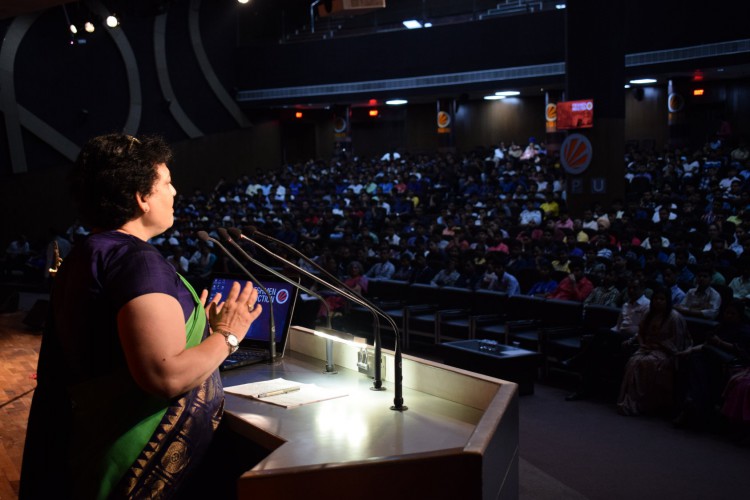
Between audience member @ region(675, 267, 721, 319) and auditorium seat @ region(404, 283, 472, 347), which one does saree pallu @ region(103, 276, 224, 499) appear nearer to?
audience member @ region(675, 267, 721, 319)

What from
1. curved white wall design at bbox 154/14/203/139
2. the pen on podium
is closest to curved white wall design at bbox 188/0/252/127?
curved white wall design at bbox 154/14/203/139

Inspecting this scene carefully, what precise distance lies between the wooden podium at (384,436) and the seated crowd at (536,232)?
11.4 feet

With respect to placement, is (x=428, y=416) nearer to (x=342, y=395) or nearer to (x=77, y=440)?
(x=342, y=395)

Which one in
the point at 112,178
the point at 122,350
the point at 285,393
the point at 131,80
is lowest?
the point at 285,393

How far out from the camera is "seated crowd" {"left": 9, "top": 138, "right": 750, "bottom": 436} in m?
5.95

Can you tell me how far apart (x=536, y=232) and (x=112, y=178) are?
10.0 metres

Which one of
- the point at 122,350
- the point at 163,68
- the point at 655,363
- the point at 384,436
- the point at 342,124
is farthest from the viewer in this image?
the point at 342,124

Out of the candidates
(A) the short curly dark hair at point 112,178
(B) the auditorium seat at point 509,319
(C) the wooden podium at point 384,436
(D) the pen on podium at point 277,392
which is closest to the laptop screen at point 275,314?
(C) the wooden podium at point 384,436

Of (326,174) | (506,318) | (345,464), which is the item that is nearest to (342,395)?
(345,464)

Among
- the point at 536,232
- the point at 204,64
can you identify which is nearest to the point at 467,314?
the point at 536,232

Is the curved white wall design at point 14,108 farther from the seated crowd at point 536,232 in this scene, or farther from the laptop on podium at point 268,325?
the laptop on podium at point 268,325

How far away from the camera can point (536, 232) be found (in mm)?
11180

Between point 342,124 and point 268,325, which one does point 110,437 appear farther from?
point 342,124

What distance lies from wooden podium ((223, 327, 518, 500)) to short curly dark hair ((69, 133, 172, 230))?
0.61 m
